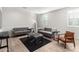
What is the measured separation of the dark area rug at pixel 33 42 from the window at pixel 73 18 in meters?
0.61

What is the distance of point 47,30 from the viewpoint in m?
1.81

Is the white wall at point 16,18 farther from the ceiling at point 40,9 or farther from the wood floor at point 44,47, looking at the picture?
the wood floor at point 44,47

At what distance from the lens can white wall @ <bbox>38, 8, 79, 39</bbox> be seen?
1.72 metres

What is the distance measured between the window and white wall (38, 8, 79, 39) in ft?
0.22

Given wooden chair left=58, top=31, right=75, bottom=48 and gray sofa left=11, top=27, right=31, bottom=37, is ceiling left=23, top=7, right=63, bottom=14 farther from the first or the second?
wooden chair left=58, top=31, right=75, bottom=48

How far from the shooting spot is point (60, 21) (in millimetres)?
1749

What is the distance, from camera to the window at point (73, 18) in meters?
1.71

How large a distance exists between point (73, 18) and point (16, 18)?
1.16 meters

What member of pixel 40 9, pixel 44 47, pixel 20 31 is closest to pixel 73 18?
pixel 40 9

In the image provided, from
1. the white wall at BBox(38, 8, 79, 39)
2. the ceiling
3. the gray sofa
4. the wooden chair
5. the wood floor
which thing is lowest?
the wood floor

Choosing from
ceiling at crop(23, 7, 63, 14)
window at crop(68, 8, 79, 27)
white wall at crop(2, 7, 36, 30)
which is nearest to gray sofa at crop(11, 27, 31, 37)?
white wall at crop(2, 7, 36, 30)

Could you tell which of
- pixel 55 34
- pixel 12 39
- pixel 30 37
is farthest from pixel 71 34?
pixel 12 39
